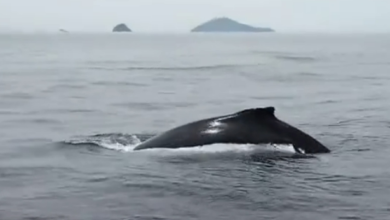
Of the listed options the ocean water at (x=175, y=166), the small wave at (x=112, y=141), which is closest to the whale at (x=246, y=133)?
the ocean water at (x=175, y=166)

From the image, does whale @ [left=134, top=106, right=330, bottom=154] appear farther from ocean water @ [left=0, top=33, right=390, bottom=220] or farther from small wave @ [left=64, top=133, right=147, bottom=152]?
small wave @ [left=64, top=133, right=147, bottom=152]

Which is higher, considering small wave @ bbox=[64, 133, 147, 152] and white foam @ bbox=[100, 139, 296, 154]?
white foam @ bbox=[100, 139, 296, 154]

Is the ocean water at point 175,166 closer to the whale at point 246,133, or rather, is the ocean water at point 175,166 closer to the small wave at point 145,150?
the small wave at point 145,150

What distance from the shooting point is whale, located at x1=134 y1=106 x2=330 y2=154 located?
11.6 meters

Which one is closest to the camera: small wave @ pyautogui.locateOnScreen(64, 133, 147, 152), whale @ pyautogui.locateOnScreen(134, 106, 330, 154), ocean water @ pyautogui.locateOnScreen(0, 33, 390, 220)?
ocean water @ pyautogui.locateOnScreen(0, 33, 390, 220)

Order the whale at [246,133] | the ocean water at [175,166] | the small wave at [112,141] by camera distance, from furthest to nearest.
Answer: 1. the small wave at [112,141]
2. the whale at [246,133]
3. the ocean water at [175,166]

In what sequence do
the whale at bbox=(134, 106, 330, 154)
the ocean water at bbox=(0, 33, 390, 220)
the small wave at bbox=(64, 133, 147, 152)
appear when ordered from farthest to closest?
1. the small wave at bbox=(64, 133, 147, 152)
2. the whale at bbox=(134, 106, 330, 154)
3. the ocean water at bbox=(0, 33, 390, 220)

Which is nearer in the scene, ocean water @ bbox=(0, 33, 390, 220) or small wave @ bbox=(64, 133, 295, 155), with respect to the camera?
ocean water @ bbox=(0, 33, 390, 220)

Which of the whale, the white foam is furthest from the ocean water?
the whale

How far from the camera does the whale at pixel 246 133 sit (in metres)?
11.6

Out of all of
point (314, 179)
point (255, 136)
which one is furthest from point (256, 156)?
point (314, 179)

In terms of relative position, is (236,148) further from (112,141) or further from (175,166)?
(112,141)

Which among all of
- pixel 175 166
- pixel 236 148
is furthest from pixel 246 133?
pixel 175 166

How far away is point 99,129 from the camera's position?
16.2 m
